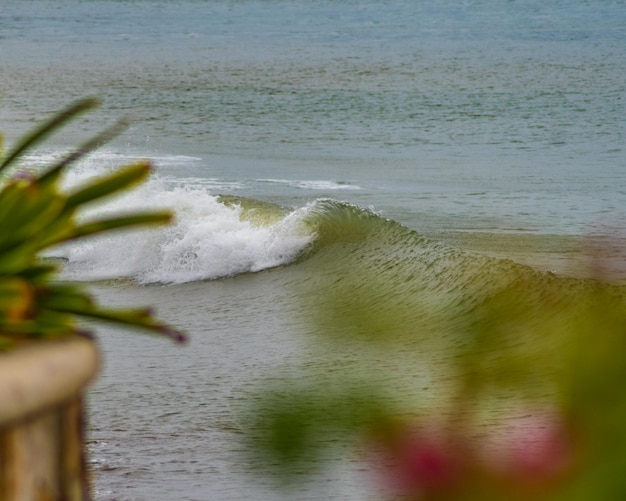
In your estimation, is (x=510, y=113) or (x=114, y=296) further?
(x=510, y=113)

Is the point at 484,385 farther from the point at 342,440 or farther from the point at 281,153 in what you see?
the point at 281,153

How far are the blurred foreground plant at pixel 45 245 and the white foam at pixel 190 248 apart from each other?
12409 millimetres

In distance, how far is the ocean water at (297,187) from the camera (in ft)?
25.6

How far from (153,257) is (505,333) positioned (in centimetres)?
1429

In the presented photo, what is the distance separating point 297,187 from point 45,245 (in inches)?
868

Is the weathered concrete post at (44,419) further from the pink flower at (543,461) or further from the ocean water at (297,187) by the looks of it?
the pink flower at (543,461)

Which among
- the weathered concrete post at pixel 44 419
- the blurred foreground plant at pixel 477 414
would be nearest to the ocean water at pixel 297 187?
the blurred foreground plant at pixel 477 414

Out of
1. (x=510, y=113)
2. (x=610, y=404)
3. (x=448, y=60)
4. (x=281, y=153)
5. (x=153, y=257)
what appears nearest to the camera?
(x=610, y=404)

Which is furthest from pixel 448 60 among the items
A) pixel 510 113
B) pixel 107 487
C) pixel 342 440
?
pixel 342 440

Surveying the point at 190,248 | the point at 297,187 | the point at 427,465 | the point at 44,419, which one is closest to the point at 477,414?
the point at 427,465

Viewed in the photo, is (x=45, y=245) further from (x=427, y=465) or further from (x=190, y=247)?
(x=190, y=247)

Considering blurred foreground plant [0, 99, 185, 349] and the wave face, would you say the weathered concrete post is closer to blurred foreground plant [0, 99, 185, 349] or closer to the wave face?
blurred foreground plant [0, 99, 185, 349]

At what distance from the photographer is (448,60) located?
5422cm

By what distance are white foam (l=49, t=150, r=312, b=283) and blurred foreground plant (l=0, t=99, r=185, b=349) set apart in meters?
12.4
